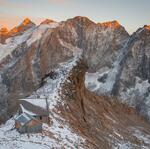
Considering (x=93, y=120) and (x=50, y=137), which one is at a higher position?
(x=50, y=137)

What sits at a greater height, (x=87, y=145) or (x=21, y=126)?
(x=21, y=126)

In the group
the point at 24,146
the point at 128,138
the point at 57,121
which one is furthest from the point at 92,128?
the point at 24,146

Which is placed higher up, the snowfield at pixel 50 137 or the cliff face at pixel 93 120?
the snowfield at pixel 50 137

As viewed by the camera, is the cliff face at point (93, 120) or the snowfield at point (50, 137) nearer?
the snowfield at point (50, 137)

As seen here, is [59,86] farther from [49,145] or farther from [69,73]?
[49,145]

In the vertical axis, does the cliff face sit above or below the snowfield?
below

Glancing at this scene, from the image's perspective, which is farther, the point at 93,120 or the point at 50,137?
the point at 93,120

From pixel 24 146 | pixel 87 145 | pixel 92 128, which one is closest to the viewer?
pixel 24 146

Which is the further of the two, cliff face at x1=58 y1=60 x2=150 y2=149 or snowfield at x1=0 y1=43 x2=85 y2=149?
cliff face at x1=58 y1=60 x2=150 y2=149
